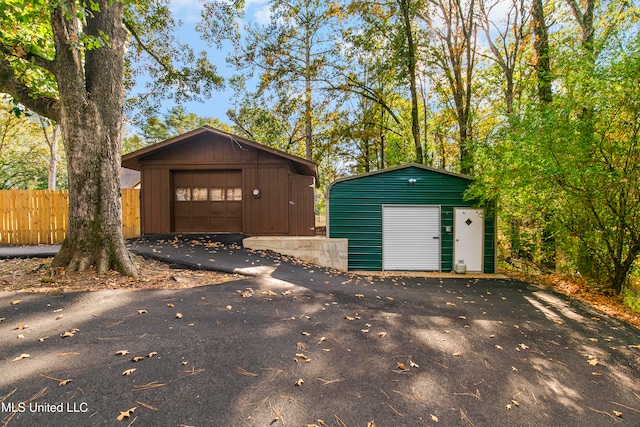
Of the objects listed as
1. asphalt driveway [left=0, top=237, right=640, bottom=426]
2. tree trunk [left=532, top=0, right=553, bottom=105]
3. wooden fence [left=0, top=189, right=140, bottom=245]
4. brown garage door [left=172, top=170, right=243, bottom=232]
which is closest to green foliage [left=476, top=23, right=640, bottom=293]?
tree trunk [left=532, top=0, right=553, bottom=105]

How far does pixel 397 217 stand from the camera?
8328 mm

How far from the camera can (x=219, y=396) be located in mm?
1940

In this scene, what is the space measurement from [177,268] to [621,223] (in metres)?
9.02

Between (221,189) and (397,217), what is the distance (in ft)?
19.0

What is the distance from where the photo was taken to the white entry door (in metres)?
8.12

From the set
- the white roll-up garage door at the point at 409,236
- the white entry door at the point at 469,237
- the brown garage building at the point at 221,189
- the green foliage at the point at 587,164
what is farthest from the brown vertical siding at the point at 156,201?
the green foliage at the point at 587,164

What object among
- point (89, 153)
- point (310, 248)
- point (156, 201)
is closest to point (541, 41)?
point (310, 248)

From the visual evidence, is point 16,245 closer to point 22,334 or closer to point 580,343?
point 22,334

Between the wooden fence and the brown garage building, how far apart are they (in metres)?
2.20

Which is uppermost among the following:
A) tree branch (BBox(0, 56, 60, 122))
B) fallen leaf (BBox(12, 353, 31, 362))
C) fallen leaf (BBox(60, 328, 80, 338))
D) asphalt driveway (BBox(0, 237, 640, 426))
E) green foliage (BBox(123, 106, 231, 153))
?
green foliage (BBox(123, 106, 231, 153))

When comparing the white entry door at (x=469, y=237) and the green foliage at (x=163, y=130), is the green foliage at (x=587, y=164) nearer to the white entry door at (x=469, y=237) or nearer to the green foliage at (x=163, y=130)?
the white entry door at (x=469, y=237)

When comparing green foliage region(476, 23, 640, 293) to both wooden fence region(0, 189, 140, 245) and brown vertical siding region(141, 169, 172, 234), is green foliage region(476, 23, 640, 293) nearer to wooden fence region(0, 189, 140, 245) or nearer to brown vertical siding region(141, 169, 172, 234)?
brown vertical siding region(141, 169, 172, 234)

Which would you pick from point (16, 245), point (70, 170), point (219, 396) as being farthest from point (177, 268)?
point (16, 245)

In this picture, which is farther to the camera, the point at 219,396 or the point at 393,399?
the point at 393,399
